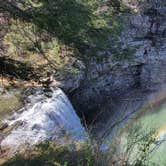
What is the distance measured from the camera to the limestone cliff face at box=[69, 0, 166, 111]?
16344 mm

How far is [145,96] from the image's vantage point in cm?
1770

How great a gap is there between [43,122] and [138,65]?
847 centimetres

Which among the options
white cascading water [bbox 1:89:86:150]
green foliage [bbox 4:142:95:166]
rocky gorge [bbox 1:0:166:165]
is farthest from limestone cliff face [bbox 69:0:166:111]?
green foliage [bbox 4:142:95:166]

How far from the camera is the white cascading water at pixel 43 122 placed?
9.82 meters

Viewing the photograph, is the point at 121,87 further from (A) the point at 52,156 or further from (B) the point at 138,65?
(A) the point at 52,156

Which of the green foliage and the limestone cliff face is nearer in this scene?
the green foliage

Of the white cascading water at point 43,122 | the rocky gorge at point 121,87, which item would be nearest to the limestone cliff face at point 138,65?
the rocky gorge at point 121,87

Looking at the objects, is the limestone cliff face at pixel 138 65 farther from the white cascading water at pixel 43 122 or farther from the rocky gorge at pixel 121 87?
the white cascading water at pixel 43 122

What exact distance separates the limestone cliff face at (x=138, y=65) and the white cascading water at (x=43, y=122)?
300 centimetres

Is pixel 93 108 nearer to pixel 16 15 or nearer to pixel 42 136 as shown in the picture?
pixel 42 136

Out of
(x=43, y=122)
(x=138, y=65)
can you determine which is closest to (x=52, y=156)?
(x=43, y=122)

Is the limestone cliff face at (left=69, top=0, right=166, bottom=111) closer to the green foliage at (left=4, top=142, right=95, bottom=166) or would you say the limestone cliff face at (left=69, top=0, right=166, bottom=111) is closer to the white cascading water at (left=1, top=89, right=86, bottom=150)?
the white cascading water at (left=1, top=89, right=86, bottom=150)

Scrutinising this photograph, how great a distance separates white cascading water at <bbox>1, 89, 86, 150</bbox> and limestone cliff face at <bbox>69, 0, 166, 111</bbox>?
9.85 ft

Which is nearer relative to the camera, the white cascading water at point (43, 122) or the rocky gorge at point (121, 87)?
the white cascading water at point (43, 122)
